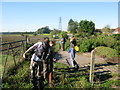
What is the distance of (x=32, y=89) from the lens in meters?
4.50

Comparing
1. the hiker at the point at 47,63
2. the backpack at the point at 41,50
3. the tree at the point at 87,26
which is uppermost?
the tree at the point at 87,26

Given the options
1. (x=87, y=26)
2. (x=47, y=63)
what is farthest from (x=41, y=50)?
(x=87, y=26)

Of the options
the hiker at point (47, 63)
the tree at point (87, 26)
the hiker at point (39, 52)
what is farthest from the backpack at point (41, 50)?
the tree at point (87, 26)

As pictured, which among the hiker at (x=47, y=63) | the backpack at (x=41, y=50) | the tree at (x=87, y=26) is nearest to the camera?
the backpack at (x=41, y=50)

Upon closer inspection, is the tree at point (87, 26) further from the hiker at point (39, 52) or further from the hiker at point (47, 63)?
the hiker at point (39, 52)

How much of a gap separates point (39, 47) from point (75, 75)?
7.51ft

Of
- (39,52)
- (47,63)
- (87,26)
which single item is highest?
(87,26)

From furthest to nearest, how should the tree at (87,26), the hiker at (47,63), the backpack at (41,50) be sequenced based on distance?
the tree at (87,26) < the hiker at (47,63) < the backpack at (41,50)

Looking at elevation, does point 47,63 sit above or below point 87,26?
below

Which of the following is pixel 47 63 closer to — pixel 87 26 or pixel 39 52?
pixel 39 52

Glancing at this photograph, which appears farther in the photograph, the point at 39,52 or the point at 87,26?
the point at 87,26

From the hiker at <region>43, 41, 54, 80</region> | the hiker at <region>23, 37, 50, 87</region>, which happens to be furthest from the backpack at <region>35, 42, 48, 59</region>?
the hiker at <region>43, 41, 54, 80</region>

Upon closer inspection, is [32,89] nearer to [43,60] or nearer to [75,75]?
[43,60]

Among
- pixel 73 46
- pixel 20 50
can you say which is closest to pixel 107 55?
pixel 73 46
